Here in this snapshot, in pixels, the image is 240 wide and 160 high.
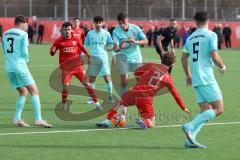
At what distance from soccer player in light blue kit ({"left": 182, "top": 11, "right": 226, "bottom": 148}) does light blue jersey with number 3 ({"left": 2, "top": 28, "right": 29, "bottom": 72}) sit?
11.4 feet

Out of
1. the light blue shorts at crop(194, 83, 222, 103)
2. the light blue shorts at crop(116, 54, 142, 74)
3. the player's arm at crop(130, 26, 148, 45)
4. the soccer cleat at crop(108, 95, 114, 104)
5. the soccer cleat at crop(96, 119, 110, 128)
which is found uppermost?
the player's arm at crop(130, 26, 148, 45)

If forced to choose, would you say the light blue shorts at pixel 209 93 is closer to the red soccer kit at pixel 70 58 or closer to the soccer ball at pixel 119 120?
the soccer ball at pixel 119 120

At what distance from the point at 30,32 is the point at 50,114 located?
145 ft

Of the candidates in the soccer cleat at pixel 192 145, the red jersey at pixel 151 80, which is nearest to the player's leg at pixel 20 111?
the red jersey at pixel 151 80

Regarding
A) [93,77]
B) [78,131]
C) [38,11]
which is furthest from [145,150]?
[38,11]

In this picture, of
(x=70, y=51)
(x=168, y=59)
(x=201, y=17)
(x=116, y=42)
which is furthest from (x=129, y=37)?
(x=201, y=17)

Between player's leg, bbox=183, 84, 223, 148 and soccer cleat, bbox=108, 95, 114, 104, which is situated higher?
player's leg, bbox=183, 84, 223, 148

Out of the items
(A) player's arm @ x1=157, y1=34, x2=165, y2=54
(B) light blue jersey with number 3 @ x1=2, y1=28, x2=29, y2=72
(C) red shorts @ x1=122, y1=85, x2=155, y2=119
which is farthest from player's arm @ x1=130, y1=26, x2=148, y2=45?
(A) player's arm @ x1=157, y1=34, x2=165, y2=54

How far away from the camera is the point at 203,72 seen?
10.1 meters

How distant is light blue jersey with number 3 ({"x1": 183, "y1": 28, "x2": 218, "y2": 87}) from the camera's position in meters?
9.96

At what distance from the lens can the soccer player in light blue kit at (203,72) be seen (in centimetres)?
998

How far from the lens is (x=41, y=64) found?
31.2m

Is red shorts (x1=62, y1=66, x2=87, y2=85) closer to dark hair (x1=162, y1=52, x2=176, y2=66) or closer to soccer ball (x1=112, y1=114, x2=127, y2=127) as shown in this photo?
soccer ball (x1=112, y1=114, x2=127, y2=127)

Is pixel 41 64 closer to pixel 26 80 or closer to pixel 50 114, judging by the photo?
pixel 50 114
